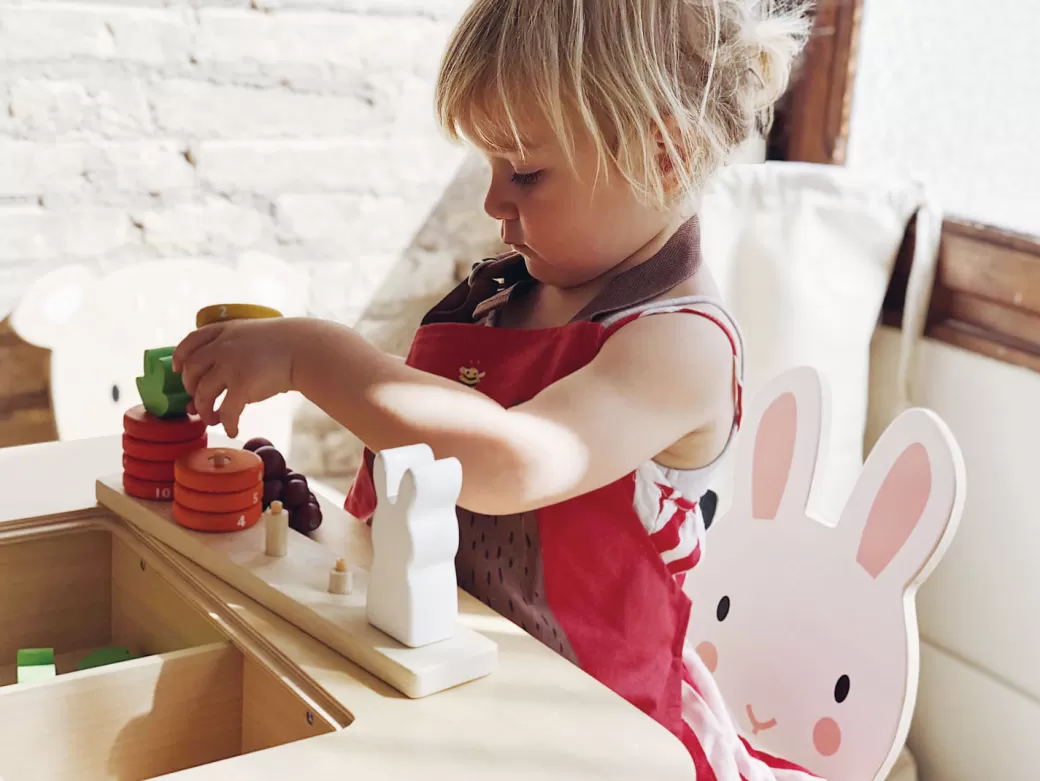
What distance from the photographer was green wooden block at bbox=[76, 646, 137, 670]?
0.81 meters

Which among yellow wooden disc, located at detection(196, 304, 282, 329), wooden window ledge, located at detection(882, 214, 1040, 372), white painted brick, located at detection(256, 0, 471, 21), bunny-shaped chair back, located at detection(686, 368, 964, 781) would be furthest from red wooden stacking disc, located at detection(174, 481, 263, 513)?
wooden window ledge, located at detection(882, 214, 1040, 372)

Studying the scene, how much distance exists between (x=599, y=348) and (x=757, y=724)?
1.43ft

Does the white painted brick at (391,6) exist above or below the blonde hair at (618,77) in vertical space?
above

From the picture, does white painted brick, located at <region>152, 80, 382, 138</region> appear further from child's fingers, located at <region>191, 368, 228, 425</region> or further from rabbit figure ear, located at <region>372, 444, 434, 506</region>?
rabbit figure ear, located at <region>372, 444, 434, 506</region>

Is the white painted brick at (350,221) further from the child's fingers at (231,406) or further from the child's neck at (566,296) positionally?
the child's fingers at (231,406)

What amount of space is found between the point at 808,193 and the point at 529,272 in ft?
2.49

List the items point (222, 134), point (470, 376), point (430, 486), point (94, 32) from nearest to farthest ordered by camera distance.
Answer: point (430, 486) → point (470, 376) → point (94, 32) → point (222, 134)

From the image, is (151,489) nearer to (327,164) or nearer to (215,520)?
(215,520)

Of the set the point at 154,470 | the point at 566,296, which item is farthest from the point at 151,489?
the point at 566,296

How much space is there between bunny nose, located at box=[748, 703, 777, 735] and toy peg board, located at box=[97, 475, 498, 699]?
0.47 m

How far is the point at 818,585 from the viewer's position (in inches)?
40.1

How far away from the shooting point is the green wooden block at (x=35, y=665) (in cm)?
77

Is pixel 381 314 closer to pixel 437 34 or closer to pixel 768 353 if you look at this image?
pixel 437 34

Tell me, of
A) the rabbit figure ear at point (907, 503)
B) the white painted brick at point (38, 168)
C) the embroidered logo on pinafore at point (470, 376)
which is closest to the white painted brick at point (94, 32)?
the white painted brick at point (38, 168)
